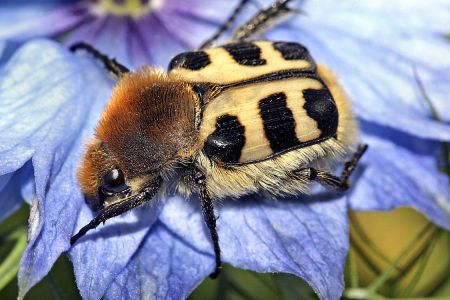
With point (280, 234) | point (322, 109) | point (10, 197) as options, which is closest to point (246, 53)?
point (322, 109)

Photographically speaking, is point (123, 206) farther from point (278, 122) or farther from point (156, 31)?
point (156, 31)

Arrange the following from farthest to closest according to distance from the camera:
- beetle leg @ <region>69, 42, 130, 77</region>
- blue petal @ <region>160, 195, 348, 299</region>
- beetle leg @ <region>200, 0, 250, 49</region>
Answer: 1. beetle leg @ <region>200, 0, 250, 49</region>
2. beetle leg @ <region>69, 42, 130, 77</region>
3. blue petal @ <region>160, 195, 348, 299</region>

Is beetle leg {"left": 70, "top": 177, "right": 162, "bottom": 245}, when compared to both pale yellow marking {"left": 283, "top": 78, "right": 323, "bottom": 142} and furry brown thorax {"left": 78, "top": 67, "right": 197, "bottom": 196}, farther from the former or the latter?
pale yellow marking {"left": 283, "top": 78, "right": 323, "bottom": 142}

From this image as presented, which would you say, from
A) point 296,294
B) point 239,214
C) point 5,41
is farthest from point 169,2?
point 296,294

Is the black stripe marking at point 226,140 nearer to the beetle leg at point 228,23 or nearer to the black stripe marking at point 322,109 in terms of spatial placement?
the black stripe marking at point 322,109

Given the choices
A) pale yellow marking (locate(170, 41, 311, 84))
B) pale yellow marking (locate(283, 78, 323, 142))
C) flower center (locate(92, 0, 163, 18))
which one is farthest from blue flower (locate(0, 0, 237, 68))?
pale yellow marking (locate(283, 78, 323, 142))

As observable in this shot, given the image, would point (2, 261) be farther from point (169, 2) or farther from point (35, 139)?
point (169, 2)

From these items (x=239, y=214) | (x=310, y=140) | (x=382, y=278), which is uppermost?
(x=310, y=140)
